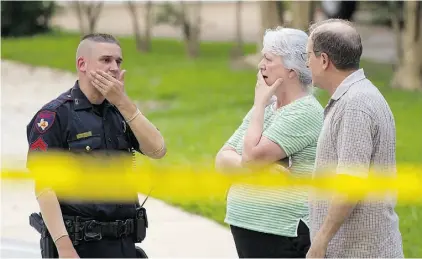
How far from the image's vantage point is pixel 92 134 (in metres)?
3.45

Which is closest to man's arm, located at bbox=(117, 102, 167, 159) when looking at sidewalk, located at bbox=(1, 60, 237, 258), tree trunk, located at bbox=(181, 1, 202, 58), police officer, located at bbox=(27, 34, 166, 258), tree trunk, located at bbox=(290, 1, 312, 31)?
police officer, located at bbox=(27, 34, 166, 258)

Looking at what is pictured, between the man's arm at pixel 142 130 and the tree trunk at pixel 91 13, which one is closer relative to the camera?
the man's arm at pixel 142 130

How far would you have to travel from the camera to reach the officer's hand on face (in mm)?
3426

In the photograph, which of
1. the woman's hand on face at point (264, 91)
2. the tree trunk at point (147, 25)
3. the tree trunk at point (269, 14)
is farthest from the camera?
the tree trunk at point (147, 25)

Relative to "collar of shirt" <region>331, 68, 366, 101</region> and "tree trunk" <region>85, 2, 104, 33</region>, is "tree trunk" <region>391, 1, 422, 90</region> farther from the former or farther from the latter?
"collar of shirt" <region>331, 68, 366, 101</region>

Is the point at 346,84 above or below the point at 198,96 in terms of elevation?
above

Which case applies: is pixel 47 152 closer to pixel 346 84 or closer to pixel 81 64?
pixel 81 64

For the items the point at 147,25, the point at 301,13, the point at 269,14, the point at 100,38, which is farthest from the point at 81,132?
the point at 147,25

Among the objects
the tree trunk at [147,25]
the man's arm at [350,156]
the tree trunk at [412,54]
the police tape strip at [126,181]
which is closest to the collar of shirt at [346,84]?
the man's arm at [350,156]

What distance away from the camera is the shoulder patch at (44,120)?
3.38 meters

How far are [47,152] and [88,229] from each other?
12.8 inches

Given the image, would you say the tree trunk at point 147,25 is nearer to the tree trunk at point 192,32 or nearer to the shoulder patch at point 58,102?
the tree trunk at point 192,32

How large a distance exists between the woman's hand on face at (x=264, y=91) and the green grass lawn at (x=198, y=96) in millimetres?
3159

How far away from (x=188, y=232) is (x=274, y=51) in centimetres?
348
